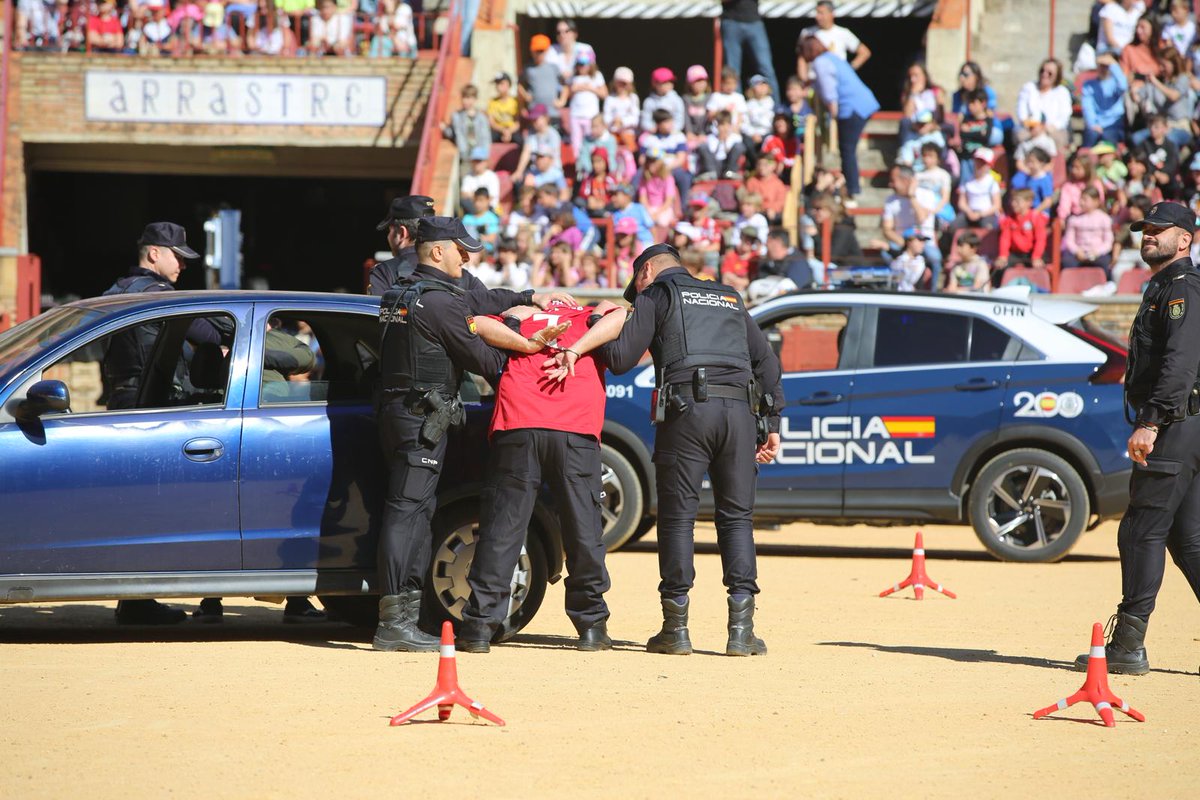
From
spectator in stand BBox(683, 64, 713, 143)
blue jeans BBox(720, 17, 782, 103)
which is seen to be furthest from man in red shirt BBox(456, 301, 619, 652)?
blue jeans BBox(720, 17, 782, 103)

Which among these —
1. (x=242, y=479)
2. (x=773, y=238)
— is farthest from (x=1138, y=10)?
(x=242, y=479)

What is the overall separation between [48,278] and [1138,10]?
1678 cm

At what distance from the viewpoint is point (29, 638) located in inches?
348

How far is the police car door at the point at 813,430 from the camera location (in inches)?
513

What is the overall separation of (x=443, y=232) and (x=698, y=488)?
1750 mm

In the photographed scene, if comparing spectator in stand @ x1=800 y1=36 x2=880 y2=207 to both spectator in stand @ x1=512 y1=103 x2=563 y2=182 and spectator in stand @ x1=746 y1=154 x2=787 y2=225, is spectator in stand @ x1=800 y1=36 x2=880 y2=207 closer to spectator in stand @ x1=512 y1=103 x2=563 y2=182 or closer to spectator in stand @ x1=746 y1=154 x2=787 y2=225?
spectator in stand @ x1=746 y1=154 x2=787 y2=225

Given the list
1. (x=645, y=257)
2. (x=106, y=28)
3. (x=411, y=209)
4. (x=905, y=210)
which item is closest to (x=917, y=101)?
(x=905, y=210)

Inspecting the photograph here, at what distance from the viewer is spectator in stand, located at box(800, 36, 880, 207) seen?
21047 millimetres

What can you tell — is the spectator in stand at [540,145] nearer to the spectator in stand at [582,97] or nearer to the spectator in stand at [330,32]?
the spectator in stand at [582,97]

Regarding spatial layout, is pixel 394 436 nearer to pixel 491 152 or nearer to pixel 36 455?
pixel 36 455

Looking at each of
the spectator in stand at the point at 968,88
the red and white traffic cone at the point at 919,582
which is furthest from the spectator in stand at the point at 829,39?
the red and white traffic cone at the point at 919,582

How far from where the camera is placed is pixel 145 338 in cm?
895

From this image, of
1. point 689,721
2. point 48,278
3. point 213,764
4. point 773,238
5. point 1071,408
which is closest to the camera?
point 213,764

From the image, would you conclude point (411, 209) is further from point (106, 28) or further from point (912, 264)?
point (106, 28)
